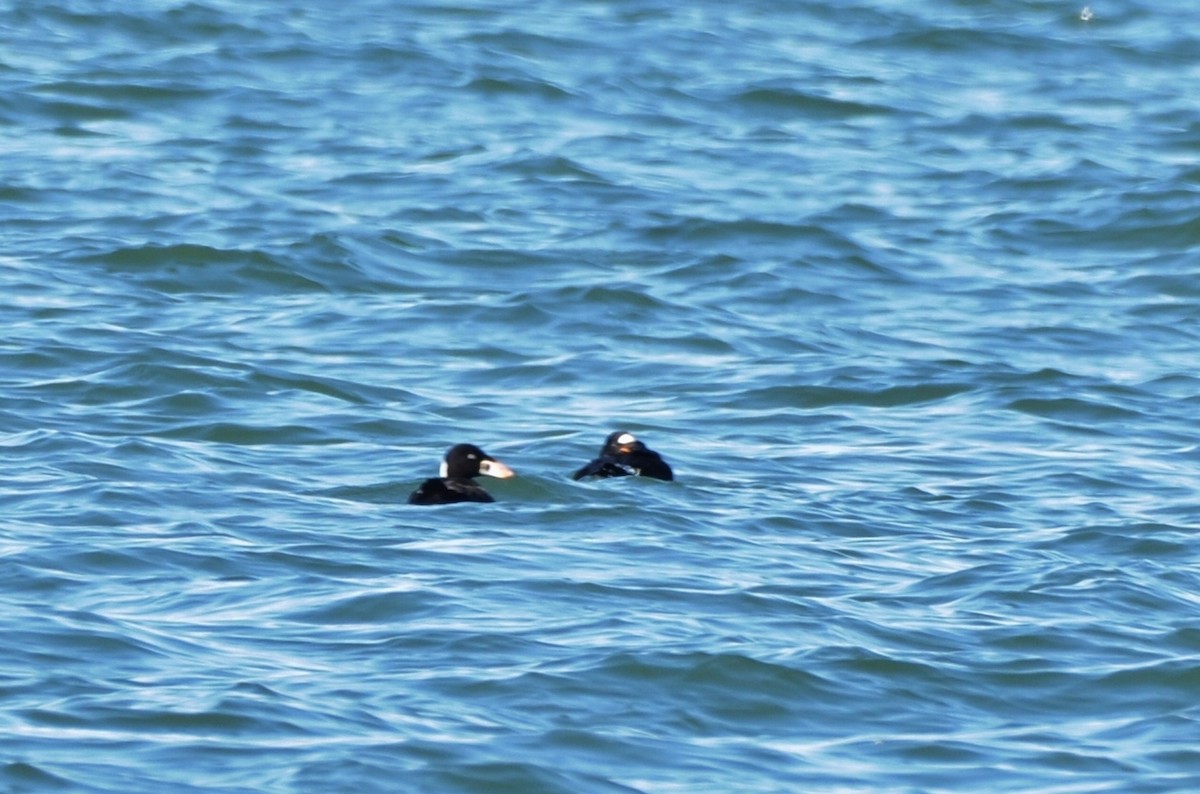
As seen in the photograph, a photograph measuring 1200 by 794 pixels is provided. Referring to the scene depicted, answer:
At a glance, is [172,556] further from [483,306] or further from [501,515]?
[483,306]

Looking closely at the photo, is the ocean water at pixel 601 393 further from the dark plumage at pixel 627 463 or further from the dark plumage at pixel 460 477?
the dark plumage at pixel 627 463

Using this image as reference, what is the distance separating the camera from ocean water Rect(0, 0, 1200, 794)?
828 centimetres

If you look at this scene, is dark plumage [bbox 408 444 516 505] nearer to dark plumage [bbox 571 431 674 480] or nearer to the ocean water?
the ocean water

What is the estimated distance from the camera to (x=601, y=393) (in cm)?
1473

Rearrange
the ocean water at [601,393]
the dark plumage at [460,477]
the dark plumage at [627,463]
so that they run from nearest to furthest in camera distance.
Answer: the ocean water at [601,393]
the dark plumage at [460,477]
the dark plumage at [627,463]

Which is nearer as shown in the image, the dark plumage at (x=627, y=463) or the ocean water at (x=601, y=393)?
the ocean water at (x=601, y=393)

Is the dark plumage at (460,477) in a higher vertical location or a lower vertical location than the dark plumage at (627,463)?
lower

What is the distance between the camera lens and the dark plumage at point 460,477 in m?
11.5

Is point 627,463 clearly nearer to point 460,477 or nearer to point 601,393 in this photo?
point 460,477

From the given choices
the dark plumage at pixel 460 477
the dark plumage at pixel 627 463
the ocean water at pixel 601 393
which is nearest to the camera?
the ocean water at pixel 601 393

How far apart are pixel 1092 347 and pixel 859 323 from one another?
1.59 m

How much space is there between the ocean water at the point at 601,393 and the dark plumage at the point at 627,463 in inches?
8.0

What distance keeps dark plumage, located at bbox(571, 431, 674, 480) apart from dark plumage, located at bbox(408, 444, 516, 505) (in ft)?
1.49

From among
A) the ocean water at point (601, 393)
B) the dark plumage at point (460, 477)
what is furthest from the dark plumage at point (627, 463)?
the dark plumage at point (460, 477)
